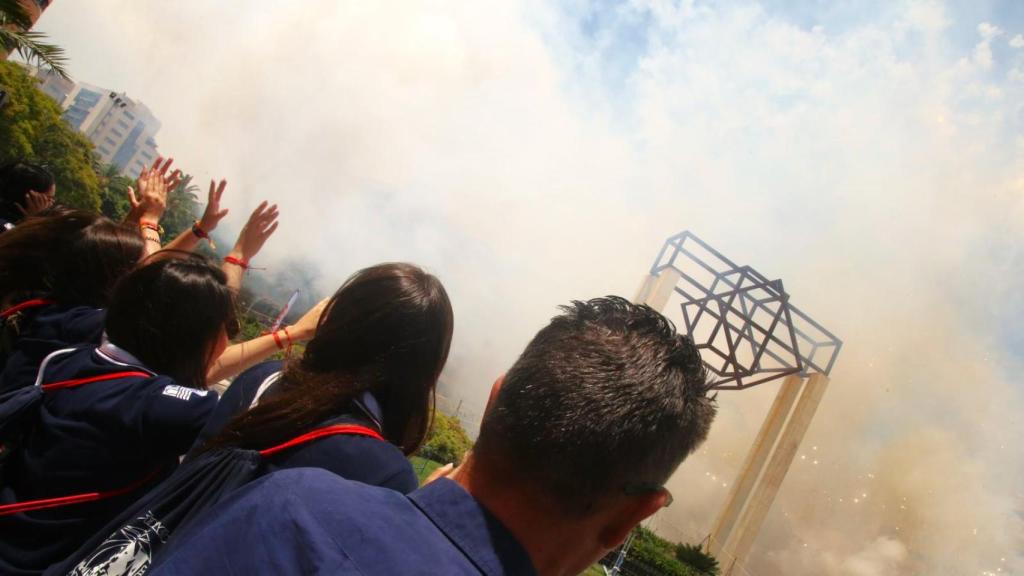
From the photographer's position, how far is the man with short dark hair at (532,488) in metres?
0.84

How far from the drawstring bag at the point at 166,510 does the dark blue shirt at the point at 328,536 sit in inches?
18.3

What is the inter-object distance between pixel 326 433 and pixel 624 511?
0.75m

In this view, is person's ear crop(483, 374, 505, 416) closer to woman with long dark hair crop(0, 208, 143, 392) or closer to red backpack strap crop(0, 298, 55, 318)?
woman with long dark hair crop(0, 208, 143, 392)

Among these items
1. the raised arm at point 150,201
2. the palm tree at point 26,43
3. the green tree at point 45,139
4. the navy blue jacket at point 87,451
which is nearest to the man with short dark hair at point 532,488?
the navy blue jacket at point 87,451

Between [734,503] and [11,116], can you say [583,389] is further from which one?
[11,116]

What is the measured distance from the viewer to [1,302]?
8.36 feet

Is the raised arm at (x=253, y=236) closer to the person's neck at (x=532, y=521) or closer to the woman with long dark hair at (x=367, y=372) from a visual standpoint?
the woman with long dark hair at (x=367, y=372)

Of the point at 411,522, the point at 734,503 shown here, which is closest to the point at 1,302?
the point at 411,522

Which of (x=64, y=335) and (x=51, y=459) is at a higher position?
(x=64, y=335)

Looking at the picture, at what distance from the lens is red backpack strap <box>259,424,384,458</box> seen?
143 cm

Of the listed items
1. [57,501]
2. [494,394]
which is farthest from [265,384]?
[494,394]

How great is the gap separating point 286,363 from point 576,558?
1.16 meters

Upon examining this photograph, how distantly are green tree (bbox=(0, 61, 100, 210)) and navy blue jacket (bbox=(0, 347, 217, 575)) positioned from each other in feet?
105

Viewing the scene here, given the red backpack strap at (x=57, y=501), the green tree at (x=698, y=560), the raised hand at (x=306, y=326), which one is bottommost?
the green tree at (x=698, y=560)
